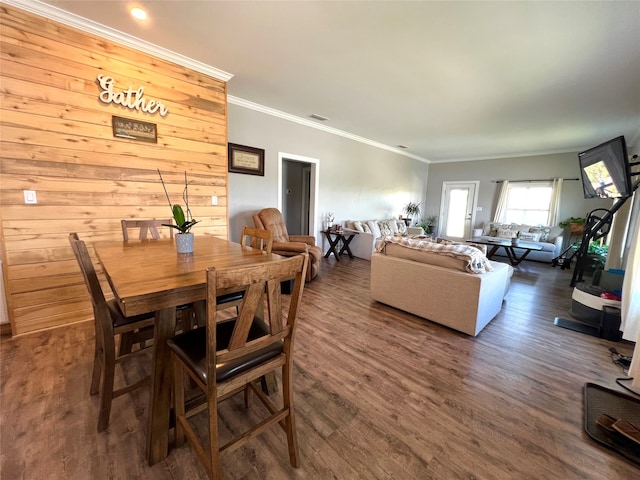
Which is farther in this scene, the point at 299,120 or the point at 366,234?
the point at 366,234

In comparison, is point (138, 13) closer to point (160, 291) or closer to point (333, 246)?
point (160, 291)

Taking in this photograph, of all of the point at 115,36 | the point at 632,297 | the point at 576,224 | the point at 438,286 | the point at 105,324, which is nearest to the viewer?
the point at 105,324

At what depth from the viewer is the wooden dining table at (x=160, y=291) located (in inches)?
38.3

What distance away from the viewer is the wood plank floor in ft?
4.00

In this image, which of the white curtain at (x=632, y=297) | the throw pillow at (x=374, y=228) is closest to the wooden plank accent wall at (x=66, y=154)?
the throw pillow at (x=374, y=228)

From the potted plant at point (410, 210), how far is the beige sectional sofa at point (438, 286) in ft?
15.7

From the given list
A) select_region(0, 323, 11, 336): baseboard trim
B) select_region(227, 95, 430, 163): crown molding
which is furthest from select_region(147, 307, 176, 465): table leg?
select_region(227, 95, 430, 163): crown molding

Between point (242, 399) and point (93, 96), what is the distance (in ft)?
9.26

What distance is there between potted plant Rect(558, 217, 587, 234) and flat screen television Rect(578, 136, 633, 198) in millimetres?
2558

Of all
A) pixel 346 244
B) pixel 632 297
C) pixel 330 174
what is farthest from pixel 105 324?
pixel 330 174

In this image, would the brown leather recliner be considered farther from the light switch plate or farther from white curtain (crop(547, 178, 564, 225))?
white curtain (crop(547, 178, 564, 225))

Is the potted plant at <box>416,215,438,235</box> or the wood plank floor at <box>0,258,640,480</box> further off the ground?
the potted plant at <box>416,215,438,235</box>

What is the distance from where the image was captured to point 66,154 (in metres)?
2.24

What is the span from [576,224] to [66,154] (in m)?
8.61
